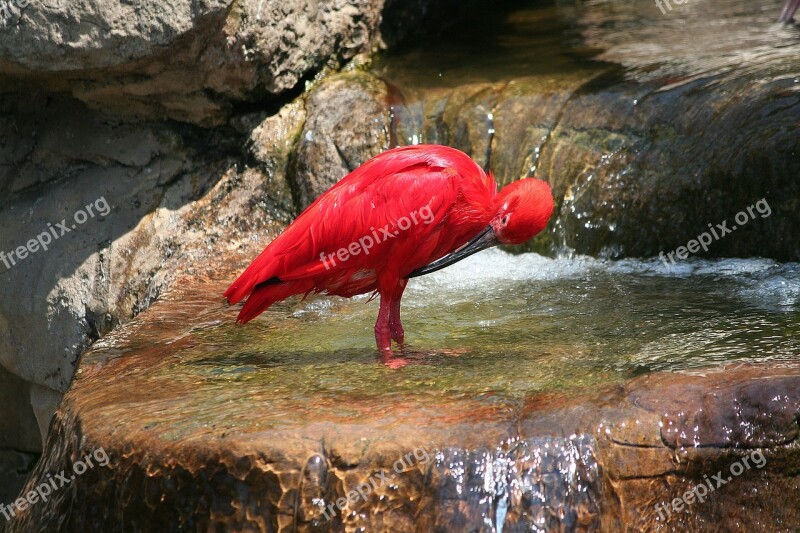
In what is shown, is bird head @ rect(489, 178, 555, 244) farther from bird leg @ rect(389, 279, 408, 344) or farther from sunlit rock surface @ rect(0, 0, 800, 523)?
sunlit rock surface @ rect(0, 0, 800, 523)

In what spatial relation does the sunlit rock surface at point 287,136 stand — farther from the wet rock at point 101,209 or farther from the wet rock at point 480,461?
the wet rock at point 480,461

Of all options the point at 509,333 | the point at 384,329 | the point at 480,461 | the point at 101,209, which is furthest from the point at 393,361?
the point at 101,209

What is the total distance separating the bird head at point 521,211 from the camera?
3.82 metres

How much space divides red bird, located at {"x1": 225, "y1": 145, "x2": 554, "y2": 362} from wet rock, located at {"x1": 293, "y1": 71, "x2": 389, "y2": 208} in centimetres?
213

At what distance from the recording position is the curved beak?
156 inches

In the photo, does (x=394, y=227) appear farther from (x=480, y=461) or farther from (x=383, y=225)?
(x=480, y=461)

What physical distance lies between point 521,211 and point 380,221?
0.56m

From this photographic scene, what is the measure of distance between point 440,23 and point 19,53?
3.96 metres

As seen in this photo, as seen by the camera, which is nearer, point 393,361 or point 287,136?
point 393,361

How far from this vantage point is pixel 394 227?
3939mm

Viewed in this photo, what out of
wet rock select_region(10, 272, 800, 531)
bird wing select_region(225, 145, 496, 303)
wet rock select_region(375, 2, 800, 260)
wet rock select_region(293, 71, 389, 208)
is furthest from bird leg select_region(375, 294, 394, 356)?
wet rock select_region(293, 71, 389, 208)

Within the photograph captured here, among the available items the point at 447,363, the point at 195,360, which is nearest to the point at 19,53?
A: the point at 195,360

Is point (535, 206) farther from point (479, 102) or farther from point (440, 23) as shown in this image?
point (440, 23)

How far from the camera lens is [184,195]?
6.46 meters
